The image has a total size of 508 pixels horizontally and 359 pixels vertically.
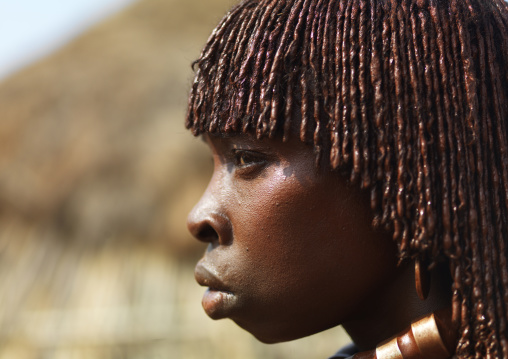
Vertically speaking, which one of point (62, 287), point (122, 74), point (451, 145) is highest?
point (451, 145)

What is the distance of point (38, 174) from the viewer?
7.39 m

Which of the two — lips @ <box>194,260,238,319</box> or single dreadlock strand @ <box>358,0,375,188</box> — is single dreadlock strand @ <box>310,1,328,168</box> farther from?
lips @ <box>194,260,238,319</box>

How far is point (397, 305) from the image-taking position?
1450mm

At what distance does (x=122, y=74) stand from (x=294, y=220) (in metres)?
6.83

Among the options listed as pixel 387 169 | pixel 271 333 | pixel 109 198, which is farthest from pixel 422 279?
pixel 109 198

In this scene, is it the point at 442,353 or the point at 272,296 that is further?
the point at 272,296

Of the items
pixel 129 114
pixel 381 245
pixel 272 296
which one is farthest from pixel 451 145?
pixel 129 114

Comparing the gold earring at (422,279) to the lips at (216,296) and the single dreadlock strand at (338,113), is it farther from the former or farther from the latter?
the lips at (216,296)

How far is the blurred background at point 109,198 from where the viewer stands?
17.7 feet

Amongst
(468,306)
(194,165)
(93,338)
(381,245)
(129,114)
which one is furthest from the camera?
(129,114)

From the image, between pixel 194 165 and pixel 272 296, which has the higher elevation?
pixel 272 296

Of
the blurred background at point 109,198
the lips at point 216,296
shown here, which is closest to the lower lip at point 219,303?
the lips at point 216,296

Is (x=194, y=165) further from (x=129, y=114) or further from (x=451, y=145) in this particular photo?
(x=451, y=145)

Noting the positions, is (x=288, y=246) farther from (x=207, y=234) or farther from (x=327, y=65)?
(x=327, y=65)
